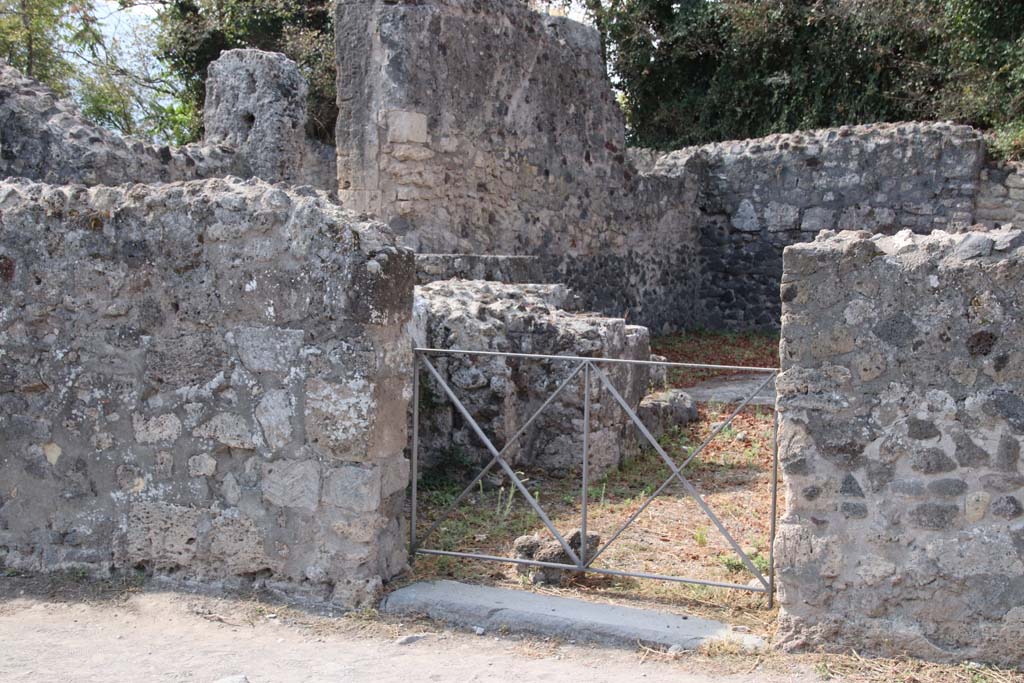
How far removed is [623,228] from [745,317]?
8.80ft

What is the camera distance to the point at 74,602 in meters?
4.58

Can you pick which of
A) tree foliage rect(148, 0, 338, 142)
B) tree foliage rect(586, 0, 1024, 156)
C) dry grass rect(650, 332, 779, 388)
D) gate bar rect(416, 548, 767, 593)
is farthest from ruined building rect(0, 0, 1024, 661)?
tree foliage rect(148, 0, 338, 142)

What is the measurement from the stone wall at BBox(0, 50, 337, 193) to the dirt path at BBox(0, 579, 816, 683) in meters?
4.93

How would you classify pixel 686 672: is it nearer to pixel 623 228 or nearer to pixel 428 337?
pixel 428 337

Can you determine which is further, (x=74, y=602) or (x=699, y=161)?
(x=699, y=161)

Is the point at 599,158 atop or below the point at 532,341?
atop

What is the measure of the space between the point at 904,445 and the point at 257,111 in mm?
8616

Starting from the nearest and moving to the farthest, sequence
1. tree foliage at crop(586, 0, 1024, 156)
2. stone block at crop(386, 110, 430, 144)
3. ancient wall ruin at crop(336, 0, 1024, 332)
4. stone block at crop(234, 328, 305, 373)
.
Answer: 1. stone block at crop(234, 328, 305, 373)
2. stone block at crop(386, 110, 430, 144)
3. ancient wall ruin at crop(336, 0, 1024, 332)
4. tree foliage at crop(586, 0, 1024, 156)

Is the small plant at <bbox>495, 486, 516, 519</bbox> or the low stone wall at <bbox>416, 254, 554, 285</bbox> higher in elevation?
the low stone wall at <bbox>416, 254, 554, 285</bbox>

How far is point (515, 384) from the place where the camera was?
22.0 feet

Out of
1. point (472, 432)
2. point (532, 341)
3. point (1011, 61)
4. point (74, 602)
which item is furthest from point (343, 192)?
point (1011, 61)

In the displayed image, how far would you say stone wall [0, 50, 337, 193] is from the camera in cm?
852

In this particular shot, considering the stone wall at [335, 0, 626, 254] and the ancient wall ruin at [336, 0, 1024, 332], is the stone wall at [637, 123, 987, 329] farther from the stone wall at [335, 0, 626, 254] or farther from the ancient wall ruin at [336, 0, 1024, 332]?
the stone wall at [335, 0, 626, 254]

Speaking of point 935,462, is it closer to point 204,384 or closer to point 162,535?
point 204,384
